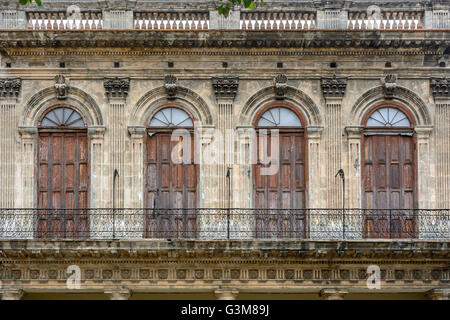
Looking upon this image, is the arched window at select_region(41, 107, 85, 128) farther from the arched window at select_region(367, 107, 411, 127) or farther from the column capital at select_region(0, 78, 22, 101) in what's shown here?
the arched window at select_region(367, 107, 411, 127)

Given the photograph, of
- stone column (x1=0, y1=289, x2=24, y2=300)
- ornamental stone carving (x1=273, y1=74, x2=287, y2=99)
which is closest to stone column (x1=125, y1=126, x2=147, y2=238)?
stone column (x1=0, y1=289, x2=24, y2=300)

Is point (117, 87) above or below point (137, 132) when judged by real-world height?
above

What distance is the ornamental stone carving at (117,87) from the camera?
21.3 meters

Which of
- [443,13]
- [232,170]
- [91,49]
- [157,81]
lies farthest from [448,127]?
[91,49]

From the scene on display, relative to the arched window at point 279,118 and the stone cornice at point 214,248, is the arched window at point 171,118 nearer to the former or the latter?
the arched window at point 279,118

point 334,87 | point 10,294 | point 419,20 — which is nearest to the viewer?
point 10,294

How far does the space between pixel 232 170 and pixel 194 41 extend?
313cm

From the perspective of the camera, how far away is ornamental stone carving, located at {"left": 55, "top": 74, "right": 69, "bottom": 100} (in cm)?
2117

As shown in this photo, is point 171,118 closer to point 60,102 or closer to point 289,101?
point 60,102

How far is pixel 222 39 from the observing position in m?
21.0

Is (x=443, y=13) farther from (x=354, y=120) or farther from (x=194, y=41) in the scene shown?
(x=194, y=41)

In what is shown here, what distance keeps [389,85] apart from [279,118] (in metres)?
2.68

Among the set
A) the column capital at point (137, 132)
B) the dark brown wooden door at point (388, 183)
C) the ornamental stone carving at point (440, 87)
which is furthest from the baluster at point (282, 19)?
the column capital at point (137, 132)

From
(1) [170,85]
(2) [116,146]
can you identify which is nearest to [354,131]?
(1) [170,85]
